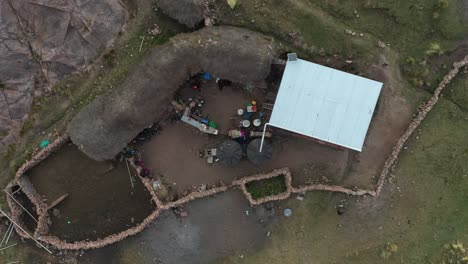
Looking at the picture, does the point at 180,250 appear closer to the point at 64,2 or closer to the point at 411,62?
the point at 64,2

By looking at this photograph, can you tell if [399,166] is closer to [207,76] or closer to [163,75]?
[207,76]

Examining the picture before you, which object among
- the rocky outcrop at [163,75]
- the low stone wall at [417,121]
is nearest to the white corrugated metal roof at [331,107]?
the rocky outcrop at [163,75]

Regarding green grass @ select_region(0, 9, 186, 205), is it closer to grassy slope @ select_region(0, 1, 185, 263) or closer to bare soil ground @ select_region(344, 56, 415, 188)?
grassy slope @ select_region(0, 1, 185, 263)

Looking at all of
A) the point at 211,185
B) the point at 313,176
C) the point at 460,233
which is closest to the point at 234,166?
the point at 211,185

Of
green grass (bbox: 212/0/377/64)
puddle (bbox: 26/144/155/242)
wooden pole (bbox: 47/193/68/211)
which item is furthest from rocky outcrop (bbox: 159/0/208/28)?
wooden pole (bbox: 47/193/68/211)

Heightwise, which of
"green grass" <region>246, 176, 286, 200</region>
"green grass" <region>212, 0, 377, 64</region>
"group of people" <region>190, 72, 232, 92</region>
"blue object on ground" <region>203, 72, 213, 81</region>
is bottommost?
"green grass" <region>246, 176, 286, 200</region>

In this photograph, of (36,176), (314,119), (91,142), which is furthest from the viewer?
(36,176)

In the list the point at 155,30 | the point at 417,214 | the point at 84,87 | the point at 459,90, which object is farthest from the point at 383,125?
the point at 84,87
